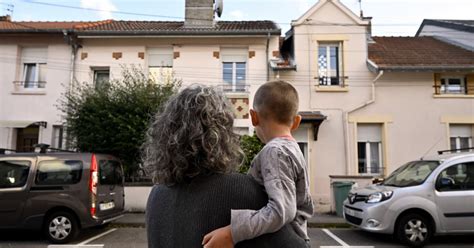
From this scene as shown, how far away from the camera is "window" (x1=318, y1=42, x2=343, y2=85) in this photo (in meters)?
13.6

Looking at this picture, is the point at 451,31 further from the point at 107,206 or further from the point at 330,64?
the point at 107,206

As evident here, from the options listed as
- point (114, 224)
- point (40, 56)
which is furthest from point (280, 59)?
point (40, 56)

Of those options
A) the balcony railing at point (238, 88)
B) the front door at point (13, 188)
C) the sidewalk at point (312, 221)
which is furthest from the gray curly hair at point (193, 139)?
the balcony railing at point (238, 88)

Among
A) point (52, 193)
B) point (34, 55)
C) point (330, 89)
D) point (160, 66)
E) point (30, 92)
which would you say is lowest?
point (52, 193)

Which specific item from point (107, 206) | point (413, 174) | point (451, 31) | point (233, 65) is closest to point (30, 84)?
point (233, 65)

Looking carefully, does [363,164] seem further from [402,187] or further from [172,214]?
[172,214]

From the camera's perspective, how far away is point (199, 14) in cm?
1475

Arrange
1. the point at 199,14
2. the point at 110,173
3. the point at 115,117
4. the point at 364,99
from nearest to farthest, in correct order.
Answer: the point at 110,173, the point at 115,117, the point at 364,99, the point at 199,14

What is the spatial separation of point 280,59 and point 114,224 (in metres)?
8.24

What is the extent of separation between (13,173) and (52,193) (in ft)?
3.53

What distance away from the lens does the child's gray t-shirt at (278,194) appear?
1368 millimetres

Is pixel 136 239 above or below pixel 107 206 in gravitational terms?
below

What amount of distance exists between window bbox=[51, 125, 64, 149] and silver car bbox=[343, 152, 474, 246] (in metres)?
11.1

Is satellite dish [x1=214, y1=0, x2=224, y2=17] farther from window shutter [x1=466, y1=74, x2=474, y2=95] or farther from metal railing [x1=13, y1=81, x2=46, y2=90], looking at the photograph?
window shutter [x1=466, y1=74, x2=474, y2=95]
